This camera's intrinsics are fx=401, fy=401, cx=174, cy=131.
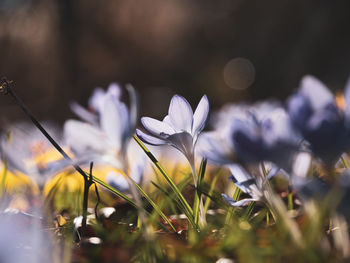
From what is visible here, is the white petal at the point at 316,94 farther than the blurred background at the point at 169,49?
No

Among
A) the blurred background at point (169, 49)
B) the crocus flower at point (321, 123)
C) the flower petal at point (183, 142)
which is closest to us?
the crocus flower at point (321, 123)

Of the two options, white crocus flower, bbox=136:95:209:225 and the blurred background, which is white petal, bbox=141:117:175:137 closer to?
white crocus flower, bbox=136:95:209:225

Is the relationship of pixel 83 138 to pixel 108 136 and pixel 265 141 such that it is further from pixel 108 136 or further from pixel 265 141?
pixel 265 141

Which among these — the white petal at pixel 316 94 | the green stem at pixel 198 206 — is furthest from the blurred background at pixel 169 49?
the white petal at pixel 316 94

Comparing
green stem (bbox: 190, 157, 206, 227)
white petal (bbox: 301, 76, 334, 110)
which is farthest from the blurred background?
white petal (bbox: 301, 76, 334, 110)

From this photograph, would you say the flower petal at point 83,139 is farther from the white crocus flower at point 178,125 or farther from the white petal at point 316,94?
the white petal at point 316,94

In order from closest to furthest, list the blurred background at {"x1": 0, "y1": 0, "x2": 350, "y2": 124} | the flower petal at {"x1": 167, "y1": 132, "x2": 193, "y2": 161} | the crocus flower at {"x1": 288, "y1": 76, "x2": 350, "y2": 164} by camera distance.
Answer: the crocus flower at {"x1": 288, "y1": 76, "x2": 350, "y2": 164} → the flower petal at {"x1": 167, "y1": 132, "x2": 193, "y2": 161} → the blurred background at {"x1": 0, "y1": 0, "x2": 350, "y2": 124}
